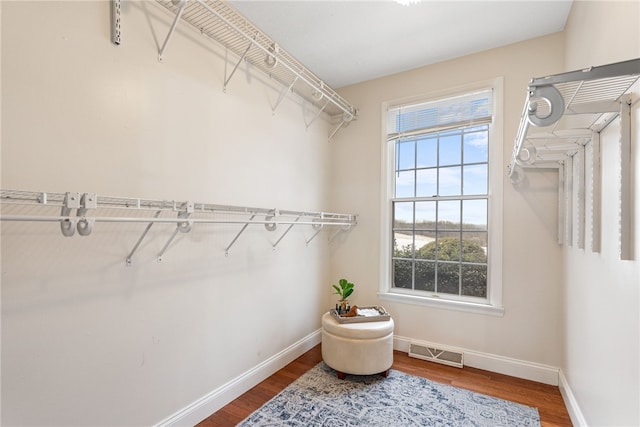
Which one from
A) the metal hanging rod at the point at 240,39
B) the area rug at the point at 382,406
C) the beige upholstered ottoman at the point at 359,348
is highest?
the metal hanging rod at the point at 240,39

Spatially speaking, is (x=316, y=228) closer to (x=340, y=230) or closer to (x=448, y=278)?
(x=340, y=230)

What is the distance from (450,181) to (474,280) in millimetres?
897

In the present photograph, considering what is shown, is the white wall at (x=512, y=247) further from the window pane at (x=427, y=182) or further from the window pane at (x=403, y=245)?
the window pane at (x=427, y=182)

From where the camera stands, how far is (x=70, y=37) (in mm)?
1306

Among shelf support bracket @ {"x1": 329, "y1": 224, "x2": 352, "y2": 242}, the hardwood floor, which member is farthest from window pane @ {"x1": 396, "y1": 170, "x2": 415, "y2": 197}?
the hardwood floor

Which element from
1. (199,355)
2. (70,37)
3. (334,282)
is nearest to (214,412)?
(199,355)

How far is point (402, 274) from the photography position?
298 cm

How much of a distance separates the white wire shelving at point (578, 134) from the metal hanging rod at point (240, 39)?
1.51 meters

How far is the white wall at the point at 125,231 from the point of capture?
1185 mm

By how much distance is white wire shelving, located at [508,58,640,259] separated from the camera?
0.95 metres

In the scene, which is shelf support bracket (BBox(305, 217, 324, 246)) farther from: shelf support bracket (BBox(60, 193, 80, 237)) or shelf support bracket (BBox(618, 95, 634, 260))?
shelf support bracket (BBox(618, 95, 634, 260))

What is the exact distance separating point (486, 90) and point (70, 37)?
9.22 ft

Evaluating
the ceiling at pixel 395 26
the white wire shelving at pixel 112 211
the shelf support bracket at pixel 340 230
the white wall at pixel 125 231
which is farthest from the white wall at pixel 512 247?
the white wire shelving at pixel 112 211

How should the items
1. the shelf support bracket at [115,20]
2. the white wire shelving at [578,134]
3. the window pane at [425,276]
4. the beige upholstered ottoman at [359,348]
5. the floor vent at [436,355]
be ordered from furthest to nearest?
1. the window pane at [425,276]
2. the floor vent at [436,355]
3. the beige upholstered ottoman at [359,348]
4. the shelf support bracket at [115,20]
5. the white wire shelving at [578,134]
